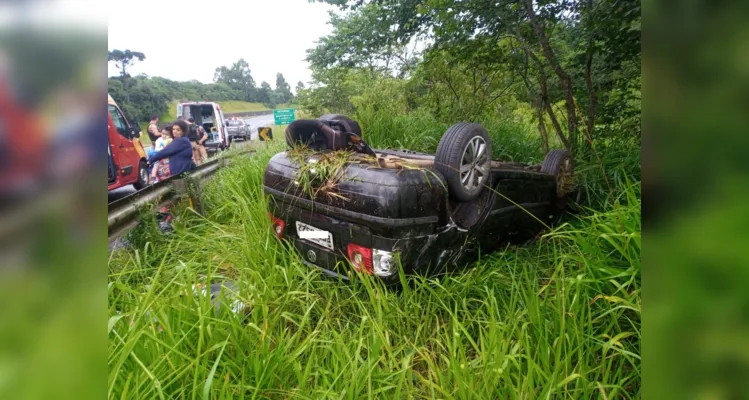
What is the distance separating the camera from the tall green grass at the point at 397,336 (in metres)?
1.46

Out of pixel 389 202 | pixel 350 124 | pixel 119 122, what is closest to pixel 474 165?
pixel 389 202

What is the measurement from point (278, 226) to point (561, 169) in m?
2.44

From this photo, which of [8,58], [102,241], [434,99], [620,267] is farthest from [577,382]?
[434,99]

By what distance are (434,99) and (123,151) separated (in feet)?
17.9

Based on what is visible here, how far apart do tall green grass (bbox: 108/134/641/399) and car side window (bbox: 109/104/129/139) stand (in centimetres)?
485

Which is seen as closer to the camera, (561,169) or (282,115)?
(561,169)

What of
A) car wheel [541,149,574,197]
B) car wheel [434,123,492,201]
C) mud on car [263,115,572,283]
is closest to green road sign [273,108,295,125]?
mud on car [263,115,572,283]

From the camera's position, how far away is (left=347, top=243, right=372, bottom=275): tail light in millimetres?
2045

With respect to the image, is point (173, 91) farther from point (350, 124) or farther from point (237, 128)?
point (350, 124)

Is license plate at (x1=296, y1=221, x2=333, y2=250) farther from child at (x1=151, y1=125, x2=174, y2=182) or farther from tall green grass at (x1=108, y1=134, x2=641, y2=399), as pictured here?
child at (x1=151, y1=125, x2=174, y2=182)

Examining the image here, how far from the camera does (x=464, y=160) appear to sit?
86.6 inches

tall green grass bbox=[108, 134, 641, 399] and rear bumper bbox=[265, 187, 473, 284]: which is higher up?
rear bumper bbox=[265, 187, 473, 284]

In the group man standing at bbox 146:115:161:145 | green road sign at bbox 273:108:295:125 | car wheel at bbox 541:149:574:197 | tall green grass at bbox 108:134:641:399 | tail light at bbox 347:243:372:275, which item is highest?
green road sign at bbox 273:108:295:125

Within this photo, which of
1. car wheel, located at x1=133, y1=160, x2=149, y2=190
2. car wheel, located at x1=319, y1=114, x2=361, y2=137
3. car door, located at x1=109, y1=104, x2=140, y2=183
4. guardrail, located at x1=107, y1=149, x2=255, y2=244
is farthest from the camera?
car wheel, located at x1=133, y1=160, x2=149, y2=190
